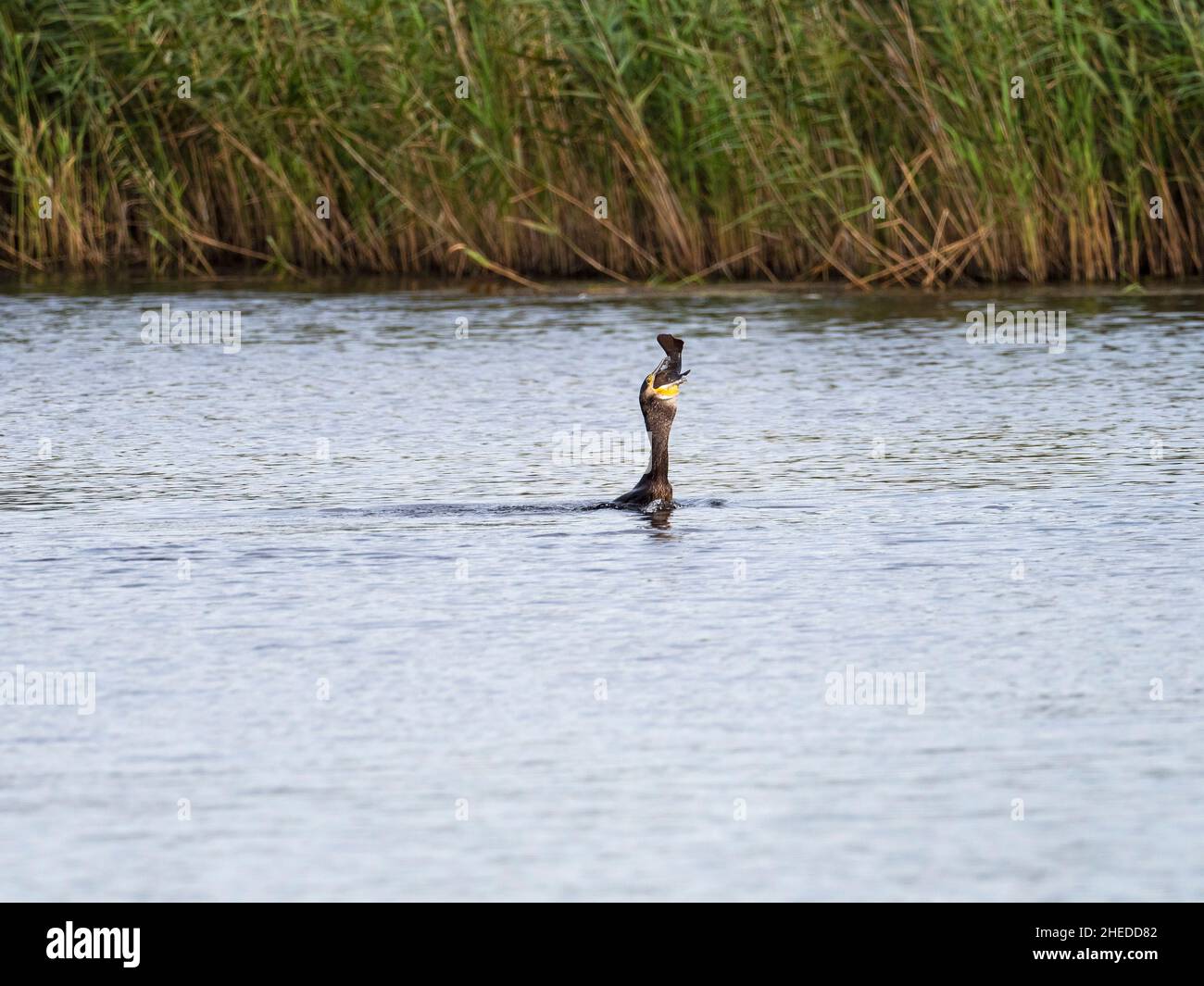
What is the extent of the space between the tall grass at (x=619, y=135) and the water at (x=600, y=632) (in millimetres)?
3121

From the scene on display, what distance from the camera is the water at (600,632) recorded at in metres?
5.32

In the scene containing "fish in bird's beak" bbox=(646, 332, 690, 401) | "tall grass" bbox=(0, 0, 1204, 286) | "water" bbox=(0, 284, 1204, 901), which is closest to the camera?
"water" bbox=(0, 284, 1204, 901)

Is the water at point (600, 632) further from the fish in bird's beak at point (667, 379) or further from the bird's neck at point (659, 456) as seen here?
the fish in bird's beak at point (667, 379)

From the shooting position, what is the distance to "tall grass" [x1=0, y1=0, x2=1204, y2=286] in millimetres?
16891

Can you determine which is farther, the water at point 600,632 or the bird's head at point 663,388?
the bird's head at point 663,388

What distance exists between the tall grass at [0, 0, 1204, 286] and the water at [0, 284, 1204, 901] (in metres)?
3.12

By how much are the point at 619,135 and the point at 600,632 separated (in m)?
11.0

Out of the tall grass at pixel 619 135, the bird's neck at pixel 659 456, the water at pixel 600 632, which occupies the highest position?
the tall grass at pixel 619 135

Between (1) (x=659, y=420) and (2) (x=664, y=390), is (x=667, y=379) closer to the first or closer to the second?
(2) (x=664, y=390)

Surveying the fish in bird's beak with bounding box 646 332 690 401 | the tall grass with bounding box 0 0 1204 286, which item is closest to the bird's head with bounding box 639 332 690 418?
the fish in bird's beak with bounding box 646 332 690 401

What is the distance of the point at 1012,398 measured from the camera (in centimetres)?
1311

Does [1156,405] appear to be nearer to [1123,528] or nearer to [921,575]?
[1123,528]

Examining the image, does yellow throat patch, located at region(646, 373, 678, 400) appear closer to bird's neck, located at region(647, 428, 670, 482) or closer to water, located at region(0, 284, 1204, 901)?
bird's neck, located at region(647, 428, 670, 482)

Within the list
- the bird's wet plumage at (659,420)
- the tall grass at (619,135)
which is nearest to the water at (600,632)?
the bird's wet plumage at (659,420)
